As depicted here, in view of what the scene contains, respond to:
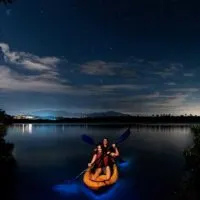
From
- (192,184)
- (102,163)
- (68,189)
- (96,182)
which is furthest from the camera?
(192,184)

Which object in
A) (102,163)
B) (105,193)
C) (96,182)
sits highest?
(102,163)

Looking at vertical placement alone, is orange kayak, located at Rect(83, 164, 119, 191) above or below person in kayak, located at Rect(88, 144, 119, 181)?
below

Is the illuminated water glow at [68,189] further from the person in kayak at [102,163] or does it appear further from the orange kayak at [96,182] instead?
the person in kayak at [102,163]

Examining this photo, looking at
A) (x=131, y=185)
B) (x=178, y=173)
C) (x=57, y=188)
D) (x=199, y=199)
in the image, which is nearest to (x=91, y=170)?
(x=57, y=188)

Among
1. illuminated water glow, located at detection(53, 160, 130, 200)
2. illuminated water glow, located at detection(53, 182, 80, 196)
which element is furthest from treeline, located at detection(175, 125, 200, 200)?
illuminated water glow, located at detection(53, 182, 80, 196)

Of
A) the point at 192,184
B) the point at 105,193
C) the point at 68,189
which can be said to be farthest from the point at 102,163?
the point at 192,184

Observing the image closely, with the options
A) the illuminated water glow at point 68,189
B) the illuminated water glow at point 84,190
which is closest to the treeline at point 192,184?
the illuminated water glow at point 84,190

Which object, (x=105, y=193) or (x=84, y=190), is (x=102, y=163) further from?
(x=84, y=190)

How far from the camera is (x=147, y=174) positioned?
3256 centimetres

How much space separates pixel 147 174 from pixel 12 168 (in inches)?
531

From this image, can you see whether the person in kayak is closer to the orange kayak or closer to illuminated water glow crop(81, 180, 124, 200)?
the orange kayak

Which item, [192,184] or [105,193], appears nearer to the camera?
[105,193]

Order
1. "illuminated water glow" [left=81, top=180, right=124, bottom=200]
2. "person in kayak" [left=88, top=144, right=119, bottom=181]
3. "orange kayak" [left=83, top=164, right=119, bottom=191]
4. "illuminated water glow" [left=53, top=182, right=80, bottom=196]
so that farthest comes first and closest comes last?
"person in kayak" [left=88, top=144, right=119, bottom=181], "illuminated water glow" [left=53, top=182, right=80, bottom=196], "orange kayak" [left=83, top=164, right=119, bottom=191], "illuminated water glow" [left=81, top=180, right=124, bottom=200]

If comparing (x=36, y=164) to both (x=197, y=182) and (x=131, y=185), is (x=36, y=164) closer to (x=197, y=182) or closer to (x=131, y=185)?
(x=131, y=185)
